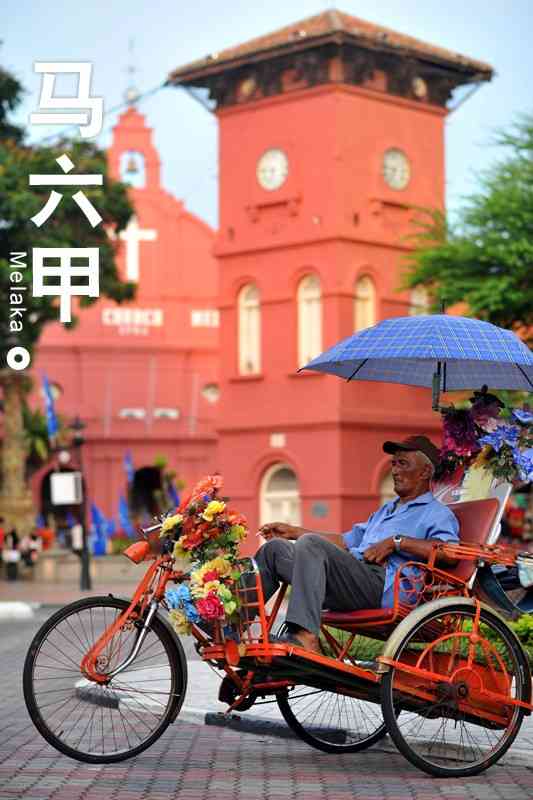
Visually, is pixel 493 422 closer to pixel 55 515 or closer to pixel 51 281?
pixel 51 281

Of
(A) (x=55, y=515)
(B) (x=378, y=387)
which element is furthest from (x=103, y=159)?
(A) (x=55, y=515)


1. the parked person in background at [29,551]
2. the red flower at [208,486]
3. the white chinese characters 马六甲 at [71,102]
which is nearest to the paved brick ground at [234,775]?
the red flower at [208,486]

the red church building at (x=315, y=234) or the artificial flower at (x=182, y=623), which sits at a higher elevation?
the red church building at (x=315, y=234)

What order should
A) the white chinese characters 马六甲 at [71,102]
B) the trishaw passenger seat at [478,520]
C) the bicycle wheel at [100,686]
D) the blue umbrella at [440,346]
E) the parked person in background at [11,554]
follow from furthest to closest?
1. the parked person in background at [11,554]
2. the white chinese characters 马六甲 at [71,102]
3. the blue umbrella at [440,346]
4. the trishaw passenger seat at [478,520]
5. the bicycle wheel at [100,686]

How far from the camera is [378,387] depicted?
1668 inches

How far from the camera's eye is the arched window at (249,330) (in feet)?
144

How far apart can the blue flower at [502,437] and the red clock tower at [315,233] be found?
102 ft

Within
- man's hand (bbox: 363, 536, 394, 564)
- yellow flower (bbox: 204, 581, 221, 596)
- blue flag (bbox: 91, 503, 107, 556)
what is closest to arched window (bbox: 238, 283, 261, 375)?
blue flag (bbox: 91, 503, 107, 556)

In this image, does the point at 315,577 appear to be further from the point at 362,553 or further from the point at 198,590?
the point at 362,553

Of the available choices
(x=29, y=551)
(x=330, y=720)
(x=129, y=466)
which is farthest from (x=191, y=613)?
(x=129, y=466)

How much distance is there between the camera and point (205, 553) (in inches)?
338

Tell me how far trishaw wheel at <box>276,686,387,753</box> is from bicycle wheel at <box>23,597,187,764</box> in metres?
0.88

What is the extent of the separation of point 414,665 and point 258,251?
35.5 metres

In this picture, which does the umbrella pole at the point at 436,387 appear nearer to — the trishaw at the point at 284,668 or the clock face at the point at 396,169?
the trishaw at the point at 284,668
